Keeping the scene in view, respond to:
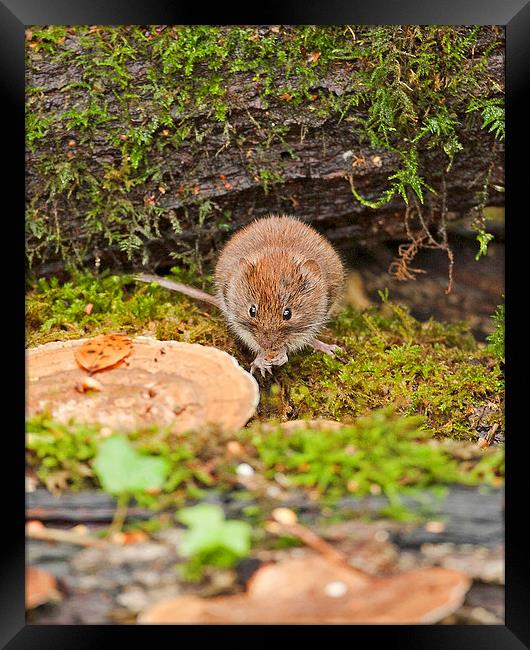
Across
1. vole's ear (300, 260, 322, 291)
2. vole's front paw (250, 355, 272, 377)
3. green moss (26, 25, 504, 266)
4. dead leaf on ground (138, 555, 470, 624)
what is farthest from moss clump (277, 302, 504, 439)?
dead leaf on ground (138, 555, 470, 624)

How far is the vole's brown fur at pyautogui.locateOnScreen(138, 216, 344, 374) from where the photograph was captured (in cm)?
337

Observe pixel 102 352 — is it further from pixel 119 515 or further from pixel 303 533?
pixel 303 533

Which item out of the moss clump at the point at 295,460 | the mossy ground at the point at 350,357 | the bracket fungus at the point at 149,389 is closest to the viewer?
the moss clump at the point at 295,460

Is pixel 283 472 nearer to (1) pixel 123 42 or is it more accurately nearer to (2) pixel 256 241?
(2) pixel 256 241

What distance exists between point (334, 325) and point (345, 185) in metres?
0.92

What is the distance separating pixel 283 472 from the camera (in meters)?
1.95

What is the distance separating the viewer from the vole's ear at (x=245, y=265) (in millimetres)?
3412

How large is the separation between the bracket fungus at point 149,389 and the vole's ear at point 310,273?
840 mm

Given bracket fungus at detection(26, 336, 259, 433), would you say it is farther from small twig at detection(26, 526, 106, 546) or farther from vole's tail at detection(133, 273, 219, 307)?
vole's tail at detection(133, 273, 219, 307)

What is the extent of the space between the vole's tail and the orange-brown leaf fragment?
755 mm
